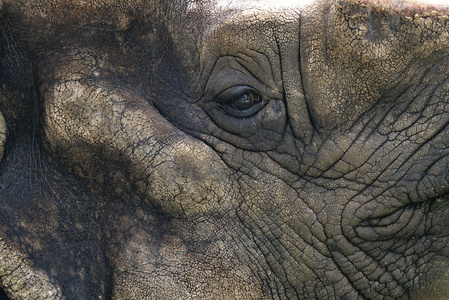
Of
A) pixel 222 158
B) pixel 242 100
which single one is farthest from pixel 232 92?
pixel 222 158

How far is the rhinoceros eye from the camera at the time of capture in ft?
13.1

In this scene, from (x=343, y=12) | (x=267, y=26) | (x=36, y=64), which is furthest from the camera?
(x=36, y=64)

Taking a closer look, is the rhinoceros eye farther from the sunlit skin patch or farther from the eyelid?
the sunlit skin patch

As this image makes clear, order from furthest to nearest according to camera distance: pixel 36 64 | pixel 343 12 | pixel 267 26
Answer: pixel 36 64 → pixel 267 26 → pixel 343 12

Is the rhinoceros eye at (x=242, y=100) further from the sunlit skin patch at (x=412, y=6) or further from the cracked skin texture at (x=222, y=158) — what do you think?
the sunlit skin patch at (x=412, y=6)

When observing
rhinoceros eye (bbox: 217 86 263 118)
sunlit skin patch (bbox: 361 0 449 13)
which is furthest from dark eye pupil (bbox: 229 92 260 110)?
sunlit skin patch (bbox: 361 0 449 13)

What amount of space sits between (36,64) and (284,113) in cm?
178

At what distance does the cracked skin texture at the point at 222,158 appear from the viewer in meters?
3.81

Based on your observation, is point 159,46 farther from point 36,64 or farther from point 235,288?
point 235,288

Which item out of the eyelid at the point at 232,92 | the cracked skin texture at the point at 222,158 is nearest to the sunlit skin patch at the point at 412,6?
the cracked skin texture at the point at 222,158

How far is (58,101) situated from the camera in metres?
4.07

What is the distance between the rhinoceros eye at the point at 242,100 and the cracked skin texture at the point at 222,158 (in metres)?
0.01

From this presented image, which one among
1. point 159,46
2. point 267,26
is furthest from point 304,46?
point 159,46

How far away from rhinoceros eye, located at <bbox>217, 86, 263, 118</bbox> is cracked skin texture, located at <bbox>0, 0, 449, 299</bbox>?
0.04 ft
